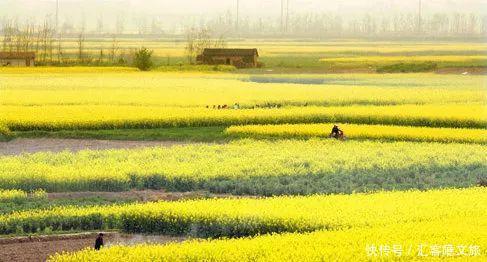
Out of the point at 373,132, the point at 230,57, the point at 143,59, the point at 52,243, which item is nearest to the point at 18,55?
the point at 143,59

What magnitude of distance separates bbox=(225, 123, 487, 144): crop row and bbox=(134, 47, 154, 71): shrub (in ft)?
126

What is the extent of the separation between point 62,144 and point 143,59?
40.8 meters

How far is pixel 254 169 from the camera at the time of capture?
22.4 metres

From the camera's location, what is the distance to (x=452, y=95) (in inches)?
1797

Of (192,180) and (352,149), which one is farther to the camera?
(352,149)

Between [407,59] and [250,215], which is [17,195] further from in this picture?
[407,59]

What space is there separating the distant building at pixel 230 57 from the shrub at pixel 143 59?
3.72 m

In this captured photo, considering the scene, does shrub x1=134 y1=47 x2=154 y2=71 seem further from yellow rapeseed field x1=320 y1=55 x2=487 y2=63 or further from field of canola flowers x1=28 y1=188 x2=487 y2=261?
field of canola flowers x1=28 y1=188 x2=487 y2=261

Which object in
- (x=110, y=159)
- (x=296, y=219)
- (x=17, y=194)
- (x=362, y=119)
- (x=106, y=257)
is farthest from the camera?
(x=362, y=119)

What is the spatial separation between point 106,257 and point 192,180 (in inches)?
309

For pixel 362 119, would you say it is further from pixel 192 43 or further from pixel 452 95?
pixel 192 43

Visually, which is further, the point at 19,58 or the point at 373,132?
the point at 19,58

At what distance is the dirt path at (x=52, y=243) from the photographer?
14922 mm

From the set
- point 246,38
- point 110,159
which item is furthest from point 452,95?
point 246,38
